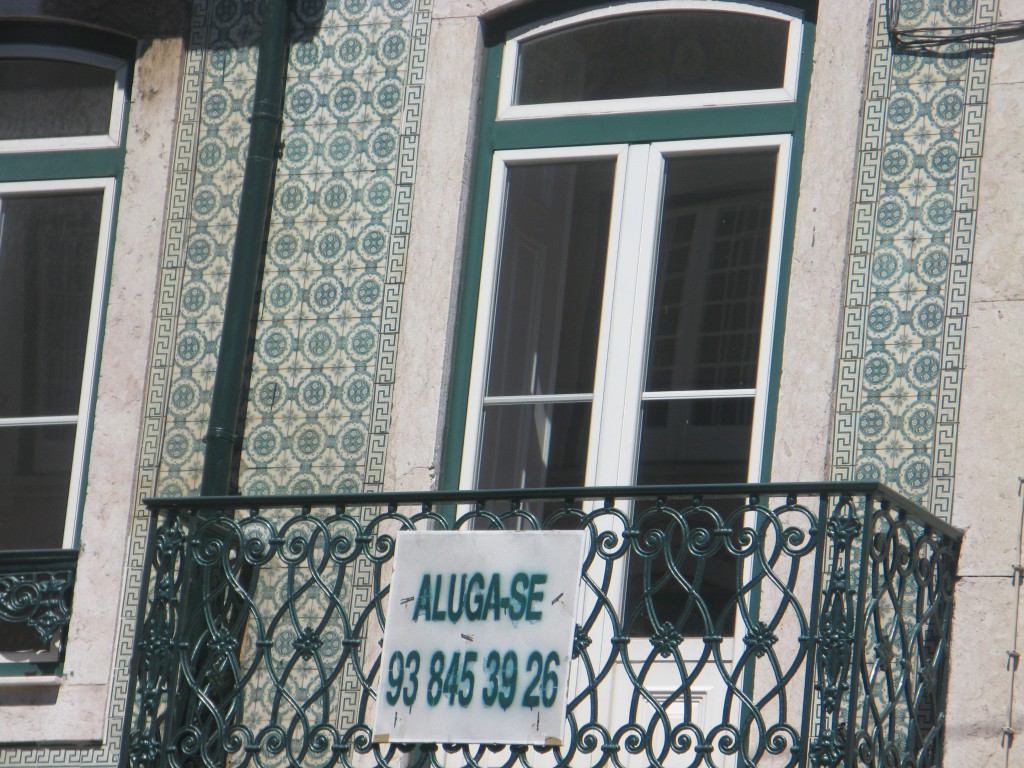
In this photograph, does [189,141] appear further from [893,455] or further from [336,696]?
[893,455]

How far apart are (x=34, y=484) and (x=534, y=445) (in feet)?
5.74

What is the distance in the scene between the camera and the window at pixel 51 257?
27.0 feet

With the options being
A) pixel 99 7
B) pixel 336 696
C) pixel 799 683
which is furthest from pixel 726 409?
pixel 99 7

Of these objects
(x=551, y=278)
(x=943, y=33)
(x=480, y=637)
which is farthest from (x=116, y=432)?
(x=943, y=33)

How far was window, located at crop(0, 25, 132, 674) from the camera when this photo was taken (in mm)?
8242

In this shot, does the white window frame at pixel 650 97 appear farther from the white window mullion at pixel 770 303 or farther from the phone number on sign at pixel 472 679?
the phone number on sign at pixel 472 679

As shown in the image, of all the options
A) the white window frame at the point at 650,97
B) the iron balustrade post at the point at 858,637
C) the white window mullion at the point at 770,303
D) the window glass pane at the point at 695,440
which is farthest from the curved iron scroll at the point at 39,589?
the iron balustrade post at the point at 858,637

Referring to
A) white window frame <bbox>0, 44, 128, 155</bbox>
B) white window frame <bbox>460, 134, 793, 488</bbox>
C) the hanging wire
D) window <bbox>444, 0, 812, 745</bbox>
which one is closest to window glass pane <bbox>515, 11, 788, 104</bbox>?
window <bbox>444, 0, 812, 745</bbox>

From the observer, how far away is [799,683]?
7.04 meters

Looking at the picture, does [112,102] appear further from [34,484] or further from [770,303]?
[770,303]

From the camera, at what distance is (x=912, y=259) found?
7.34 m

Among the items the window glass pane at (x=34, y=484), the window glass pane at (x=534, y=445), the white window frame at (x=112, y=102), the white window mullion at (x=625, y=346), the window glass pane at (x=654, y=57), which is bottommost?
the window glass pane at (x=34, y=484)

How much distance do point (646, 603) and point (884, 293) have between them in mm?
1279

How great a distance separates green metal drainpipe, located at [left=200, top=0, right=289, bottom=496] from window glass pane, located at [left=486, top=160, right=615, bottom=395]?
811mm
